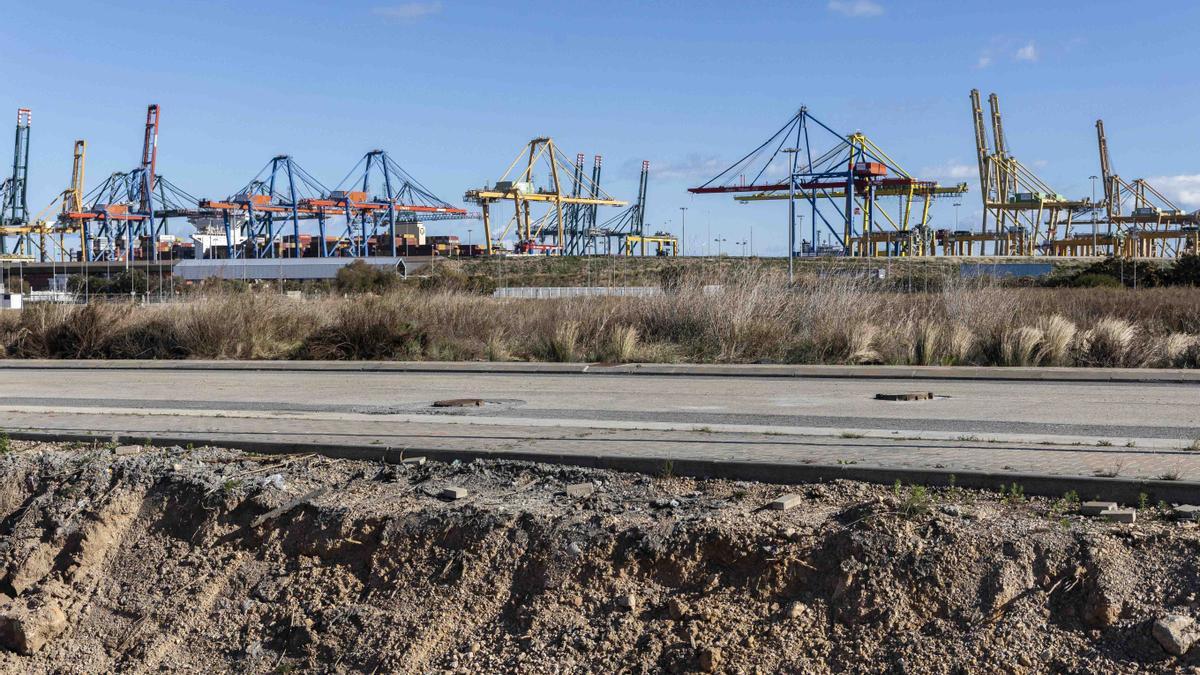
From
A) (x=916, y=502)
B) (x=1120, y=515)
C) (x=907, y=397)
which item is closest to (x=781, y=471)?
(x=916, y=502)

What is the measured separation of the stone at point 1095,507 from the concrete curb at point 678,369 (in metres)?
9.38

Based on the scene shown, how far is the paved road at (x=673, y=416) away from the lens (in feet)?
26.0

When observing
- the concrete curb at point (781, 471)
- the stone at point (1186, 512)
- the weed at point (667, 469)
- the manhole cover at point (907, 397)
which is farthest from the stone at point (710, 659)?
the manhole cover at point (907, 397)

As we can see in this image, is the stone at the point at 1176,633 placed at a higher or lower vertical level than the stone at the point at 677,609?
higher

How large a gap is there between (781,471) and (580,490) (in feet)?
3.97

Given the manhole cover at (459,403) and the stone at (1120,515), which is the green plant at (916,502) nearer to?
the stone at (1120,515)

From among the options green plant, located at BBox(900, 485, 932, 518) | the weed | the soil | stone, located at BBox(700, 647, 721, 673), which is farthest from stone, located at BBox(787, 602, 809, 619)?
the weed

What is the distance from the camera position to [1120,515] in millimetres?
5668

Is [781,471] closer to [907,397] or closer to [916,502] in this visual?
[916,502]

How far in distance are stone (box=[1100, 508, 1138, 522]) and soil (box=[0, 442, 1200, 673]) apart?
0.46ft

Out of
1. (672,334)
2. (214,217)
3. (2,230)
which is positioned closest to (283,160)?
(214,217)

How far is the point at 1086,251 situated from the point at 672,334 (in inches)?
4161

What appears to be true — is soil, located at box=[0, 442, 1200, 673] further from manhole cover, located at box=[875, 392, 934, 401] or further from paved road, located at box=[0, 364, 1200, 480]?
manhole cover, located at box=[875, 392, 934, 401]

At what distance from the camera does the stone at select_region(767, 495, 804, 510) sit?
6133mm
